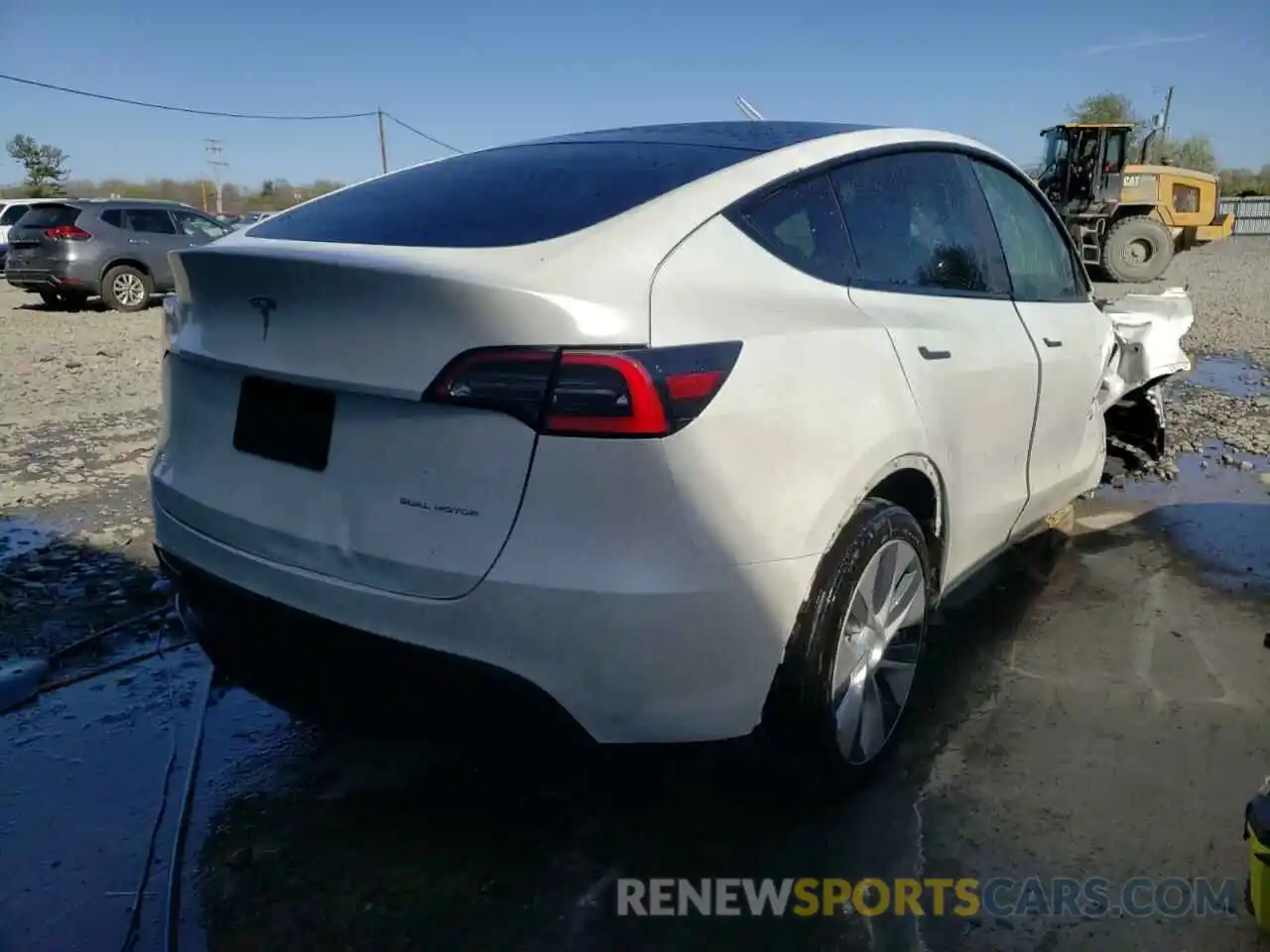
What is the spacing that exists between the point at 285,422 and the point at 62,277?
14.7 meters

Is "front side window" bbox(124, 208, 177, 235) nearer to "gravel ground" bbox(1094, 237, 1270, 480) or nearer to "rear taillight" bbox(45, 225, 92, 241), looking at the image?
"rear taillight" bbox(45, 225, 92, 241)

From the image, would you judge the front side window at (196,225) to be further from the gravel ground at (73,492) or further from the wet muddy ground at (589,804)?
the wet muddy ground at (589,804)

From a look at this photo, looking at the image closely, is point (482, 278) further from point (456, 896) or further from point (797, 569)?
point (456, 896)

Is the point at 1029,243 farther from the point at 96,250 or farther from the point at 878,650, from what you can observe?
the point at 96,250

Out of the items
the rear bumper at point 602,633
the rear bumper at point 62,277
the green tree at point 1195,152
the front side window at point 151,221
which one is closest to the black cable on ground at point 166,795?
the rear bumper at point 602,633

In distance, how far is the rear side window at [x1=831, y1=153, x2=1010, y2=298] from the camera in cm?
272

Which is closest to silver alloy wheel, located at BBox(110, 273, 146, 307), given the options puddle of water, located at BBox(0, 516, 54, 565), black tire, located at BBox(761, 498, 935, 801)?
puddle of water, located at BBox(0, 516, 54, 565)

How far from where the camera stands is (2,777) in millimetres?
2744

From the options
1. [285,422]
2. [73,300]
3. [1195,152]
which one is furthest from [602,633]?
[1195,152]

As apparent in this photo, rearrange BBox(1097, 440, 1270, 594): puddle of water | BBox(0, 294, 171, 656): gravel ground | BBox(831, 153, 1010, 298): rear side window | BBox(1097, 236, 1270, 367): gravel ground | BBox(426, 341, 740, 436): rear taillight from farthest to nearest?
BBox(1097, 236, 1270, 367): gravel ground, BBox(1097, 440, 1270, 594): puddle of water, BBox(0, 294, 171, 656): gravel ground, BBox(831, 153, 1010, 298): rear side window, BBox(426, 341, 740, 436): rear taillight

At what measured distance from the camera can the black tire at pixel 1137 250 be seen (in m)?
19.0

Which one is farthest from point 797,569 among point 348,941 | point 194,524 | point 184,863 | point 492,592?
point 184,863

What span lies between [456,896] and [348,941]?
244 millimetres

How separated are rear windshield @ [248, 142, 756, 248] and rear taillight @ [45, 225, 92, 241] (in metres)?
14.0
